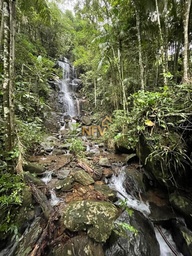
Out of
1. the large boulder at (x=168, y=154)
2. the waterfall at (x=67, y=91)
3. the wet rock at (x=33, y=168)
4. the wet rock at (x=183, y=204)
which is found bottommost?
the wet rock at (x=183, y=204)

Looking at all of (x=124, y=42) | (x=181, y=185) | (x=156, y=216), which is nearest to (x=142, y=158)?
(x=181, y=185)

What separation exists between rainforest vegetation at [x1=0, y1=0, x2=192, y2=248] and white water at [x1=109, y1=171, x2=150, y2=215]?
938mm

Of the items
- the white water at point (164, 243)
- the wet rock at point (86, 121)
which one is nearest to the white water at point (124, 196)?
the white water at point (164, 243)

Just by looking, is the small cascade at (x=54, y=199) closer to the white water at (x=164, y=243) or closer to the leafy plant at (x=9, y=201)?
the leafy plant at (x=9, y=201)

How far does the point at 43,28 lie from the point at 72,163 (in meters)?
13.4

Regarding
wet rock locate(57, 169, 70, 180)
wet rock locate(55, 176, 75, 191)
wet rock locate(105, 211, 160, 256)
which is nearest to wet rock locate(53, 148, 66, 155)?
wet rock locate(57, 169, 70, 180)

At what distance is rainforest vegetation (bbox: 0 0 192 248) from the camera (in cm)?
274

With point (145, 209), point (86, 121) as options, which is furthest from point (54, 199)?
point (86, 121)

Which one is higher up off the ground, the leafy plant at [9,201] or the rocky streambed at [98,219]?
the leafy plant at [9,201]

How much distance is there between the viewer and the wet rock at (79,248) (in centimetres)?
227

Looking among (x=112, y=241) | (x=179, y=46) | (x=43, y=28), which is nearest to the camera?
(x=112, y=241)

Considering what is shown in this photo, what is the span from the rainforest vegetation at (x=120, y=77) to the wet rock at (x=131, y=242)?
3.49 feet

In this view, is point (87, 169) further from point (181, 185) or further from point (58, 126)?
point (58, 126)

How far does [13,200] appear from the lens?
2.64m
